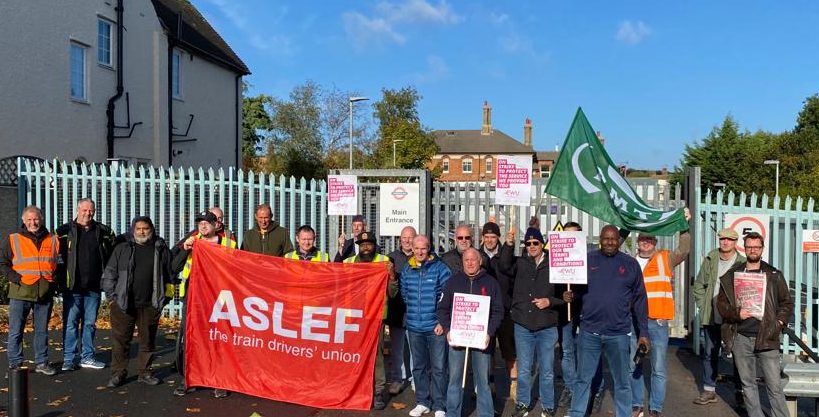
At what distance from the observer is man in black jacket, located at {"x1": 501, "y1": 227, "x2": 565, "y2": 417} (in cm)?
611

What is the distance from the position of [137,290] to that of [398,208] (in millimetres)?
4050

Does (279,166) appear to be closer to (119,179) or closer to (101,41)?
(101,41)

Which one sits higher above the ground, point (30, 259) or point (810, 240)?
point (810, 240)

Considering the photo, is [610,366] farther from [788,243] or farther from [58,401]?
[58,401]

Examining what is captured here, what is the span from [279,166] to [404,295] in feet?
111

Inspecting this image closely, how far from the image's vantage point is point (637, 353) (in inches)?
242

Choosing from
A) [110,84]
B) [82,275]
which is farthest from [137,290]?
[110,84]

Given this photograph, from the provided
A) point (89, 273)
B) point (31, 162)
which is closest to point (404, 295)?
point (89, 273)

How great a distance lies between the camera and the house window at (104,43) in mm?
18625

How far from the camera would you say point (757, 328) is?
19.4 feet

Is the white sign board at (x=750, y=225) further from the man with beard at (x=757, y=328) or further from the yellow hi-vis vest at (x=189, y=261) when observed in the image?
the yellow hi-vis vest at (x=189, y=261)

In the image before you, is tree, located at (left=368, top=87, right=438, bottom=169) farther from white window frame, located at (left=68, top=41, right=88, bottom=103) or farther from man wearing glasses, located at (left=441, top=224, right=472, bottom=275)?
man wearing glasses, located at (left=441, top=224, right=472, bottom=275)

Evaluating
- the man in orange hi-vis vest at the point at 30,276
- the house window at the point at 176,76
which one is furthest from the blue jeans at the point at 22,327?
the house window at the point at 176,76

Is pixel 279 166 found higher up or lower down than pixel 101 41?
lower down
